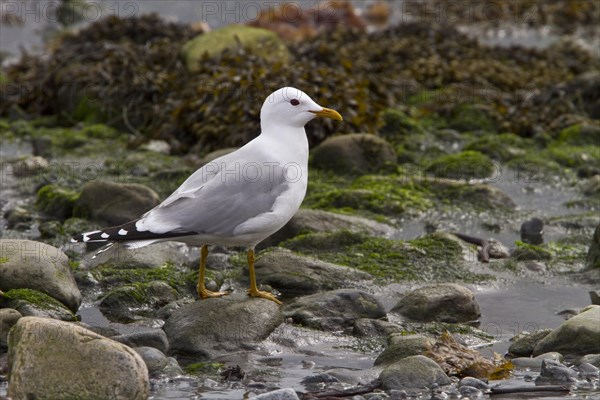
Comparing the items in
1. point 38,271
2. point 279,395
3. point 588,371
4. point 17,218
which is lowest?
point 17,218

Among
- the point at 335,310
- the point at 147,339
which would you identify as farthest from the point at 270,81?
the point at 147,339

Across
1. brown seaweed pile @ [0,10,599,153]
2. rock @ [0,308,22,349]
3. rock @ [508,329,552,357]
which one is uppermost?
brown seaweed pile @ [0,10,599,153]

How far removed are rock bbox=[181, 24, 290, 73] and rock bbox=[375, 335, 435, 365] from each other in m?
6.69

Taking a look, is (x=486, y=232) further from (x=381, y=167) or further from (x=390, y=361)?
(x=390, y=361)

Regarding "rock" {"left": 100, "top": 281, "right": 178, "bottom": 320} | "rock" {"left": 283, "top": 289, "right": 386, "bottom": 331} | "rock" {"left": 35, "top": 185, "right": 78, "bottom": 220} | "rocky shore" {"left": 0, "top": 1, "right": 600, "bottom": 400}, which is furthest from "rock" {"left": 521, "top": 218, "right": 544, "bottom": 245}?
"rock" {"left": 35, "top": 185, "right": 78, "bottom": 220}

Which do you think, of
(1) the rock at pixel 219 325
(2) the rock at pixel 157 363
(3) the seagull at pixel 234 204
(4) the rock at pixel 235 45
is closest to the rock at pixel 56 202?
(3) the seagull at pixel 234 204

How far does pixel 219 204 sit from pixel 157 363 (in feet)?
4.02

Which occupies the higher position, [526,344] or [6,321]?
[6,321]

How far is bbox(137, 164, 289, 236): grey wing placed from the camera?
20.6 feet

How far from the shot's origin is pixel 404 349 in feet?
18.8

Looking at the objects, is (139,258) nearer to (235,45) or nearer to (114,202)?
(114,202)

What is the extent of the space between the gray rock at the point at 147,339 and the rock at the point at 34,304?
535mm

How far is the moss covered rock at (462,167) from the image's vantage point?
10.3m

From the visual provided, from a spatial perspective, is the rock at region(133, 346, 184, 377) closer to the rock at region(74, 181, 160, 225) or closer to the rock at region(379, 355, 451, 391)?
the rock at region(379, 355, 451, 391)
